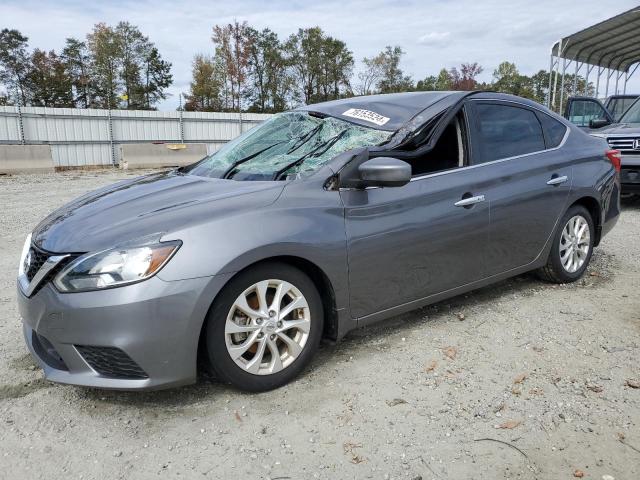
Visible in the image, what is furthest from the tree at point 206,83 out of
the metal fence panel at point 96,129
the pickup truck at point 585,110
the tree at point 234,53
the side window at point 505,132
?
the side window at point 505,132

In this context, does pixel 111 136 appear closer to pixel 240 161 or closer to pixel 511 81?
pixel 240 161

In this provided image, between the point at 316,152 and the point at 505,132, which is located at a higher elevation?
the point at 505,132

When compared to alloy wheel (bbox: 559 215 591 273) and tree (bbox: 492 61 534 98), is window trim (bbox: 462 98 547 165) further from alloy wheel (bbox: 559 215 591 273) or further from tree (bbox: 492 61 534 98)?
tree (bbox: 492 61 534 98)

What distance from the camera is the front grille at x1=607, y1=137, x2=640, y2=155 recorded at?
802 cm

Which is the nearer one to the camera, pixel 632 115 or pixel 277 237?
pixel 277 237

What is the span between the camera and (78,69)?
47250 mm

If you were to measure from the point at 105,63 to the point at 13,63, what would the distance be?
26.5 ft

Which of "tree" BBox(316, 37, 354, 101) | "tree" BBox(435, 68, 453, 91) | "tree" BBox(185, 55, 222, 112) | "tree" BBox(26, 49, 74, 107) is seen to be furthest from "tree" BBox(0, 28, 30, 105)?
"tree" BBox(435, 68, 453, 91)

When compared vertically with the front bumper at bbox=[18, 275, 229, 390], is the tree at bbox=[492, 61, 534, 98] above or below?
above

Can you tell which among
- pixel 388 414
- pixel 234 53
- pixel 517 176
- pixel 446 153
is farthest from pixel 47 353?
pixel 234 53

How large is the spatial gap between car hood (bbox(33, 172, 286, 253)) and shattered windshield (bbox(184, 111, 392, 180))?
0.19 metres

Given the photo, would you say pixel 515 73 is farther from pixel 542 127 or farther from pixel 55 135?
pixel 542 127

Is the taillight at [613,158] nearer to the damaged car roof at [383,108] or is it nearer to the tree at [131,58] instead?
the damaged car roof at [383,108]

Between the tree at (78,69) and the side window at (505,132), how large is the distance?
49.4m
